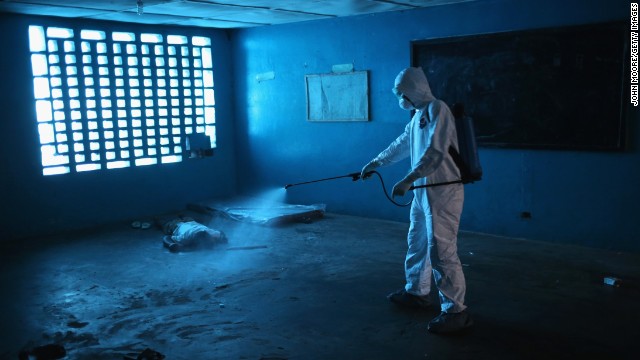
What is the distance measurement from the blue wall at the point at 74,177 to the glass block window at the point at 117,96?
0.33 ft

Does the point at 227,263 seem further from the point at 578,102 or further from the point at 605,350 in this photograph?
the point at 578,102

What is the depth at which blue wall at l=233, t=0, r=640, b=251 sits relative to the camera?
201 inches

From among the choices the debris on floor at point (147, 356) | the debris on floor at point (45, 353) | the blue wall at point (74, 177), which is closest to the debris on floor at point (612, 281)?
the debris on floor at point (147, 356)

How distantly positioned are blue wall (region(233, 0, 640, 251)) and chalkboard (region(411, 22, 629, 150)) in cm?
10

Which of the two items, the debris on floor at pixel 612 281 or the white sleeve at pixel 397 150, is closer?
the white sleeve at pixel 397 150

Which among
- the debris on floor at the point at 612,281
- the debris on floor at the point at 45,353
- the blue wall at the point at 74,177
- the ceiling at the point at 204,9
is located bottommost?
the debris on floor at the point at 45,353

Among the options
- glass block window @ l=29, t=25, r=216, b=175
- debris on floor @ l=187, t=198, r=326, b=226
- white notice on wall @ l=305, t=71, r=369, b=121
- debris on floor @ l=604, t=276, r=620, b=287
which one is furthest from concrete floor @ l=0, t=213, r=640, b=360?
white notice on wall @ l=305, t=71, r=369, b=121

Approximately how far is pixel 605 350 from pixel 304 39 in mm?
4992

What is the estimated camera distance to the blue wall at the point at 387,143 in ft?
16.8

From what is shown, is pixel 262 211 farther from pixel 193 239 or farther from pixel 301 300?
pixel 301 300

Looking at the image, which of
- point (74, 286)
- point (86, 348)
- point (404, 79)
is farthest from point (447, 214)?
point (74, 286)

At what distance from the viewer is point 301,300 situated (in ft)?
13.4

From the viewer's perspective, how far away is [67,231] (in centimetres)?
655

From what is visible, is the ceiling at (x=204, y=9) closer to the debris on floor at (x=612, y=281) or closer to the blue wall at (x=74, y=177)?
the blue wall at (x=74, y=177)
